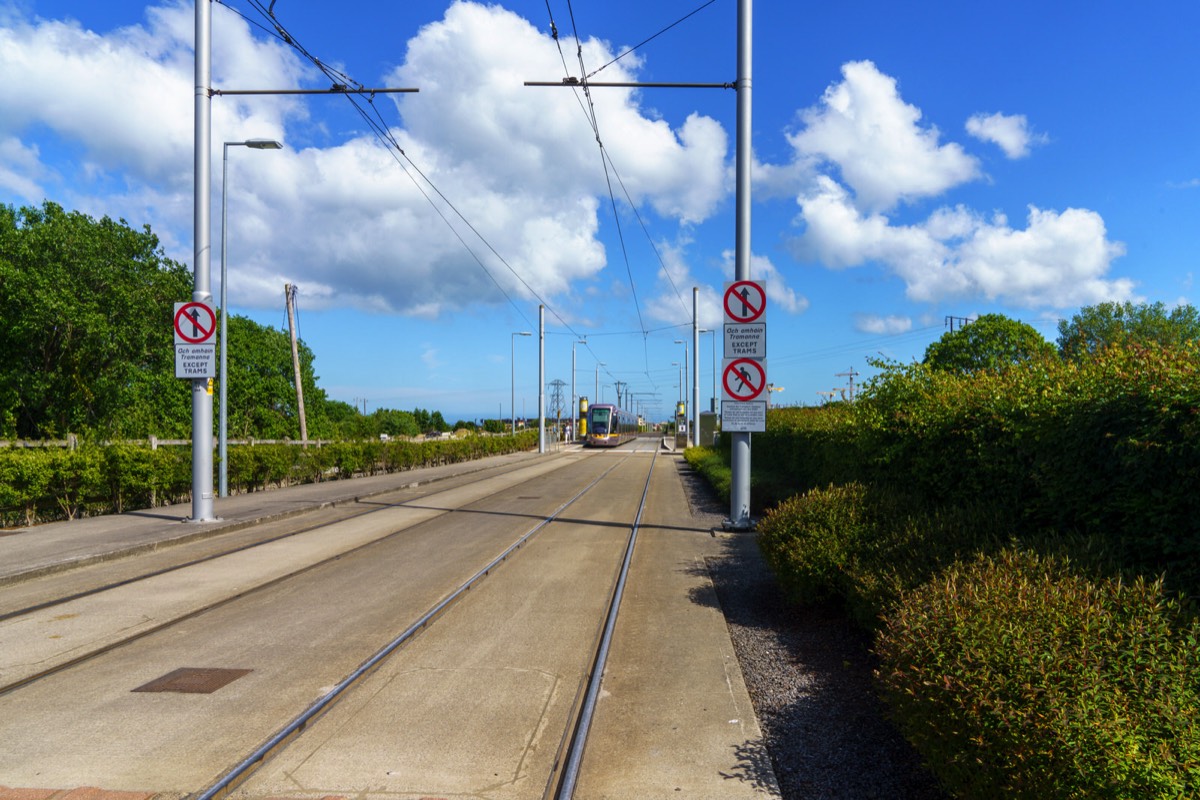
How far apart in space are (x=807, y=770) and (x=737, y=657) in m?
2.28

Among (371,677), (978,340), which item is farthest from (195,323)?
(978,340)

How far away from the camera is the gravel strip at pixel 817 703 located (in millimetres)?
4273

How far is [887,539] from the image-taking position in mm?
6844

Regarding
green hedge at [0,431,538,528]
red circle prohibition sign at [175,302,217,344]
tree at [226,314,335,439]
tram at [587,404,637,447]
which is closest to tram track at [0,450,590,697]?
red circle prohibition sign at [175,302,217,344]

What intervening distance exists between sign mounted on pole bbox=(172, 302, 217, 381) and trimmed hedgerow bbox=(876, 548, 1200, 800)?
12.9 metres

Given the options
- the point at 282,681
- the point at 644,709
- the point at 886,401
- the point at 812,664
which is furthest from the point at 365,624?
the point at 886,401

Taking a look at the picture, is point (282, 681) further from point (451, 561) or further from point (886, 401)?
point (886, 401)

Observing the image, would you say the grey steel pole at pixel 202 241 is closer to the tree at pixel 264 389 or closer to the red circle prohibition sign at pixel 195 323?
the red circle prohibition sign at pixel 195 323

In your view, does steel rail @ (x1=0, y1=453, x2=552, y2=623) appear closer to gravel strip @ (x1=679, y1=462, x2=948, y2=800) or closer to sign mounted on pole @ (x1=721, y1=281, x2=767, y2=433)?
gravel strip @ (x1=679, y1=462, x2=948, y2=800)

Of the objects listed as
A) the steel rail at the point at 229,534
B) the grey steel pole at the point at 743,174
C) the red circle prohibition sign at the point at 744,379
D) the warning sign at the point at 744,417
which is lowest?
the steel rail at the point at 229,534

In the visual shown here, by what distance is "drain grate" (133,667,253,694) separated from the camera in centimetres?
571

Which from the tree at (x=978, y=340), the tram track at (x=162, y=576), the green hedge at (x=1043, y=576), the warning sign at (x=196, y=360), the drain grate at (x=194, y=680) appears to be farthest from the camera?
the tree at (x=978, y=340)

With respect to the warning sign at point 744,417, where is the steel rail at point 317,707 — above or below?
below

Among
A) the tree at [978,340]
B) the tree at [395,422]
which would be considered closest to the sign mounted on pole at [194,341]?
the tree at [978,340]
